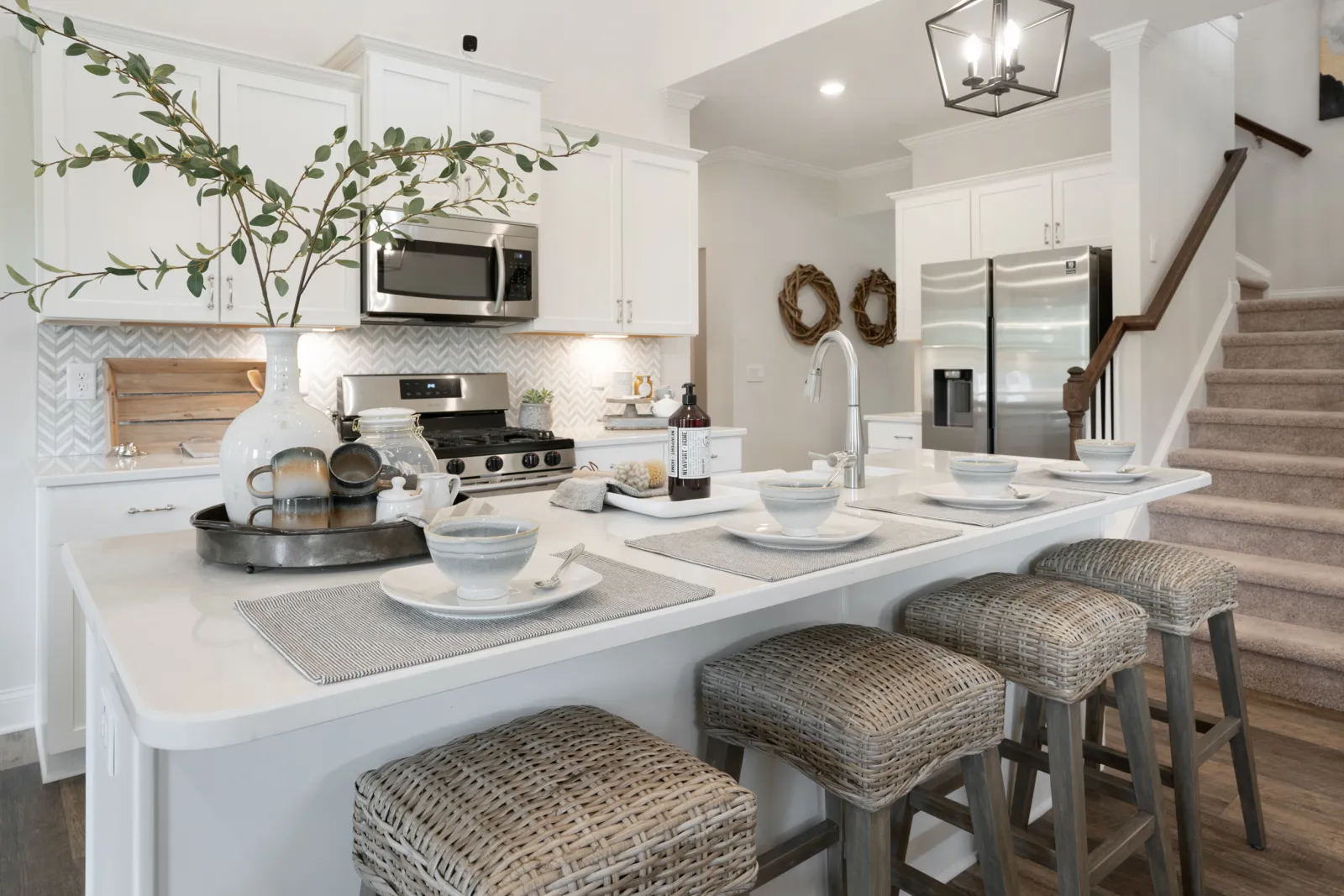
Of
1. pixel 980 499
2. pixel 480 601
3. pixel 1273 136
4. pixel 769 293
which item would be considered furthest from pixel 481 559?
pixel 1273 136

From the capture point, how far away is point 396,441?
139cm

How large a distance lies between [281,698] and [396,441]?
2.35 ft

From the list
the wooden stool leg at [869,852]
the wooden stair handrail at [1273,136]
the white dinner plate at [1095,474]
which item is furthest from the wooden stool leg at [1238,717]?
the wooden stair handrail at [1273,136]

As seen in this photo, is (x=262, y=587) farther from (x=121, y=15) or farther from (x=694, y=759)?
(x=121, y=15)

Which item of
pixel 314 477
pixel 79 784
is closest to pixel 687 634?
pixel 314 477

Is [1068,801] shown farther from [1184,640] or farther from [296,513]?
[296,513]

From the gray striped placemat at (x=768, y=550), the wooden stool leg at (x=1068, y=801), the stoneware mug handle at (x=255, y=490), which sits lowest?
the wooden stool leg at (x=1068, y=801)

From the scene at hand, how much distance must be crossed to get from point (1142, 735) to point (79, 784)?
2.81 meters

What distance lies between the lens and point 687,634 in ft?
4.70

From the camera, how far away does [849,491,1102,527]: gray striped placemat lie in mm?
1534

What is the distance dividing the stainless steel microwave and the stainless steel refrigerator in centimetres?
232

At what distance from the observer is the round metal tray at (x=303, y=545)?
115 cm

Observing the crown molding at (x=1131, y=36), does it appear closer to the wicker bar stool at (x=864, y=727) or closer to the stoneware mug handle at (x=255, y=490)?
the wicker bar stool at (x=864, y=727)

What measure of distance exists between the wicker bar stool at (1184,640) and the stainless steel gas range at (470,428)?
2.04 meters
